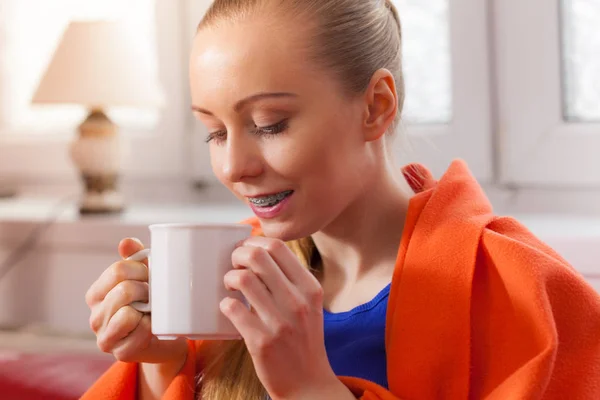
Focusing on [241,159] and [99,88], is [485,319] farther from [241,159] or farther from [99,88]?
[99,88]

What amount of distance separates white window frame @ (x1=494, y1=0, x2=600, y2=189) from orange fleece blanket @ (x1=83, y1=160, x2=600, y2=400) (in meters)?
0.60

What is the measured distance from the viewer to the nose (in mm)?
870

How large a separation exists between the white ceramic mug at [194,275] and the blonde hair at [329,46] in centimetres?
22

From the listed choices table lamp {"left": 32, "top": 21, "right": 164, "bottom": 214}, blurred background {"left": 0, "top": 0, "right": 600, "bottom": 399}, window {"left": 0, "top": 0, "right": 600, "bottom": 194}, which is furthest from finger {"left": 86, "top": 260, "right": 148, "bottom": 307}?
table lamp {"left": 32, "top": 21, "right": 164, "bottom": 214}

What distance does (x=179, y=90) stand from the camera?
193 cm

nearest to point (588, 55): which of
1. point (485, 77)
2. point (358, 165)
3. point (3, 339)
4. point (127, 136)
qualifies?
point (485, 77)

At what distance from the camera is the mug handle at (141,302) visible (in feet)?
2.91

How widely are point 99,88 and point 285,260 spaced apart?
0.99 meters

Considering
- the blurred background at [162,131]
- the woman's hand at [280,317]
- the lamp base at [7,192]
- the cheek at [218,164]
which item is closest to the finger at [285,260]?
the woman's hand at [280,317]

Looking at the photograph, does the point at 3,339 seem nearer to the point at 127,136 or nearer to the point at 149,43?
the point at 127,136

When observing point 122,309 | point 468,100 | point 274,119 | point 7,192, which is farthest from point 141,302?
point 7,192

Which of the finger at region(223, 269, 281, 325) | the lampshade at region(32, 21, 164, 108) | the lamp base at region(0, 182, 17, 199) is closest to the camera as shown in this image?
the finger at region(223, 269, 281, 325)

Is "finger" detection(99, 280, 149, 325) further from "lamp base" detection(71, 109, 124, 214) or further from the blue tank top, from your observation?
"lamp base" detection(71, 109, 124, 214)

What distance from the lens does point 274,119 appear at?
872 millimetres
